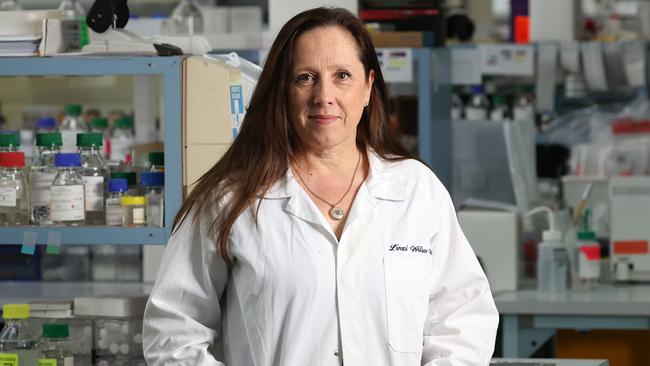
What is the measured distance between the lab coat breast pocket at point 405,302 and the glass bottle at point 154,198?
732mm

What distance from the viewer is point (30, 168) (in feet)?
9.45

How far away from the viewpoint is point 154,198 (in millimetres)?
2828

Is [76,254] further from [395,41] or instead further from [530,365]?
[530,365]

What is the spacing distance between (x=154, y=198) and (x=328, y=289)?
2.43 feet

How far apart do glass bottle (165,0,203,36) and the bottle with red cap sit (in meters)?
2.16

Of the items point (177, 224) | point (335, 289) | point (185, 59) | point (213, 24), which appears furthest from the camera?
point (213, 24)

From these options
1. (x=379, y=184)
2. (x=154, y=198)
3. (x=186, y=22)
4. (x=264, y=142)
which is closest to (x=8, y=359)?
(x=154, y=198)

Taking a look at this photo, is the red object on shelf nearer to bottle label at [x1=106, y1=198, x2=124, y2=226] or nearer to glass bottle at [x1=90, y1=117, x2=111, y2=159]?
glass bottle at [x1=90, y1=117, x2=111, y2=159]

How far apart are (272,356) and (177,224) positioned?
1.12 ft

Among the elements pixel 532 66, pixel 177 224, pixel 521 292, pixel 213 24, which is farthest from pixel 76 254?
pixel 532 66

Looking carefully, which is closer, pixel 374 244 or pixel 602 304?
pixel 374 244

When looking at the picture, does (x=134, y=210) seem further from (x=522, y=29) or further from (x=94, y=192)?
(x=522, y=29)

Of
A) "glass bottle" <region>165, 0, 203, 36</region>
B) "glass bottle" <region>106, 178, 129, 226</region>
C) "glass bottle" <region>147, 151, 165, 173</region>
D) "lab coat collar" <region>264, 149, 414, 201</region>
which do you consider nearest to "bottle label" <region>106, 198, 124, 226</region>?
"glass bottle" <region>106, 178, 129, 226</region>

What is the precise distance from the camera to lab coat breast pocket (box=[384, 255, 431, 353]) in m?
2.27
